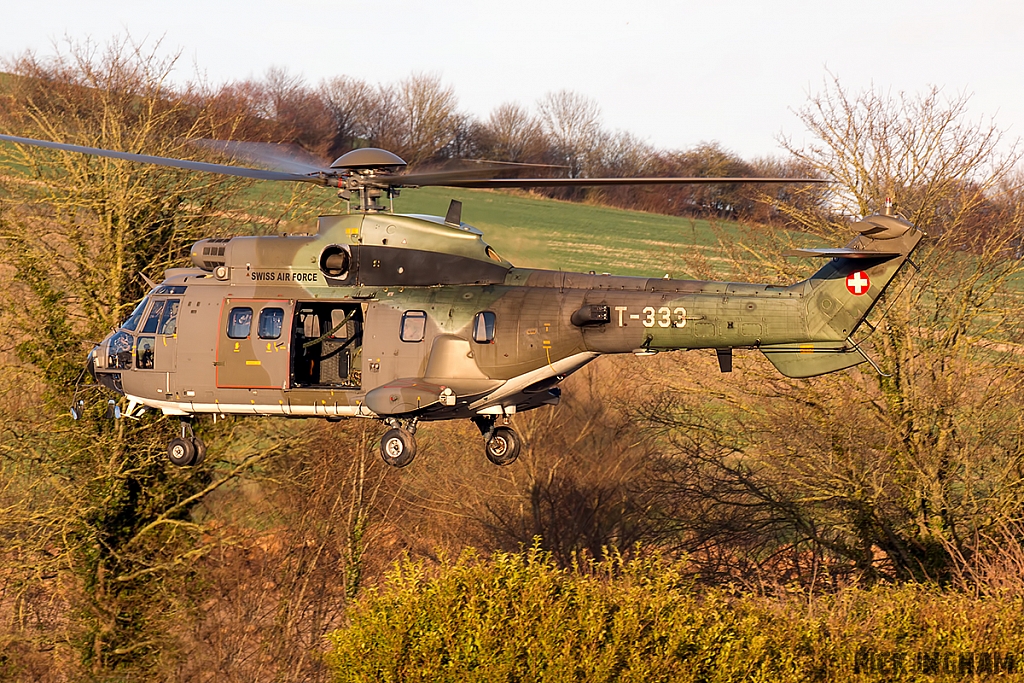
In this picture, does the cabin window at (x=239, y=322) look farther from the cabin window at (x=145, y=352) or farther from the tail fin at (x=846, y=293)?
the tail fin at (x=846, y=293)

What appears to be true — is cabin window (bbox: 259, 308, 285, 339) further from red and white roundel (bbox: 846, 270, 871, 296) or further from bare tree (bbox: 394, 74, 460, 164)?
bare tree (bbox: 394, 74, 460, 164)

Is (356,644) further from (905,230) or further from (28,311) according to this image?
(28,311)

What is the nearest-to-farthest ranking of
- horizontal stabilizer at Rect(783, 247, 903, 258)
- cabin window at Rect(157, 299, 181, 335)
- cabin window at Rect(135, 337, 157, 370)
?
horizontal stabilizer at Rect(783, 247, 903, 258) → cabin window at Rect(157, 299, 181, 335) → cabin window at Rect(135, 337, 157, 370)

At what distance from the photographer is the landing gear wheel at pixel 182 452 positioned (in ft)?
63.7

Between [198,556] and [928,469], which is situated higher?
[928,469]

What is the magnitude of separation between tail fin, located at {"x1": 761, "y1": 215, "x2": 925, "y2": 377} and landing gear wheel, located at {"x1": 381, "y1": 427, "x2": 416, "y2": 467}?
5699 millimetres

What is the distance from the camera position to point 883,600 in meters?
23.9

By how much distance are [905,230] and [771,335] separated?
237 cm

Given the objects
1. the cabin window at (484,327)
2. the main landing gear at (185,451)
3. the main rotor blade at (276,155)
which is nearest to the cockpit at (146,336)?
the main landing gear at (185,451)

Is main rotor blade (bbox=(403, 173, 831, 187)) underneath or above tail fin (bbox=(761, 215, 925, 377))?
above

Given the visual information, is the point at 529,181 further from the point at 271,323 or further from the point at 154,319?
the point at 154,319

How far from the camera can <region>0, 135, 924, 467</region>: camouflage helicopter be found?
1636cm

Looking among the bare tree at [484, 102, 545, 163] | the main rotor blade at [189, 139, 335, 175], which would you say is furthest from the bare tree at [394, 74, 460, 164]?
the main rotor blade at [189, 139, 335, 175]

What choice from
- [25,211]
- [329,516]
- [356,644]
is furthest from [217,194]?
[356,644]
